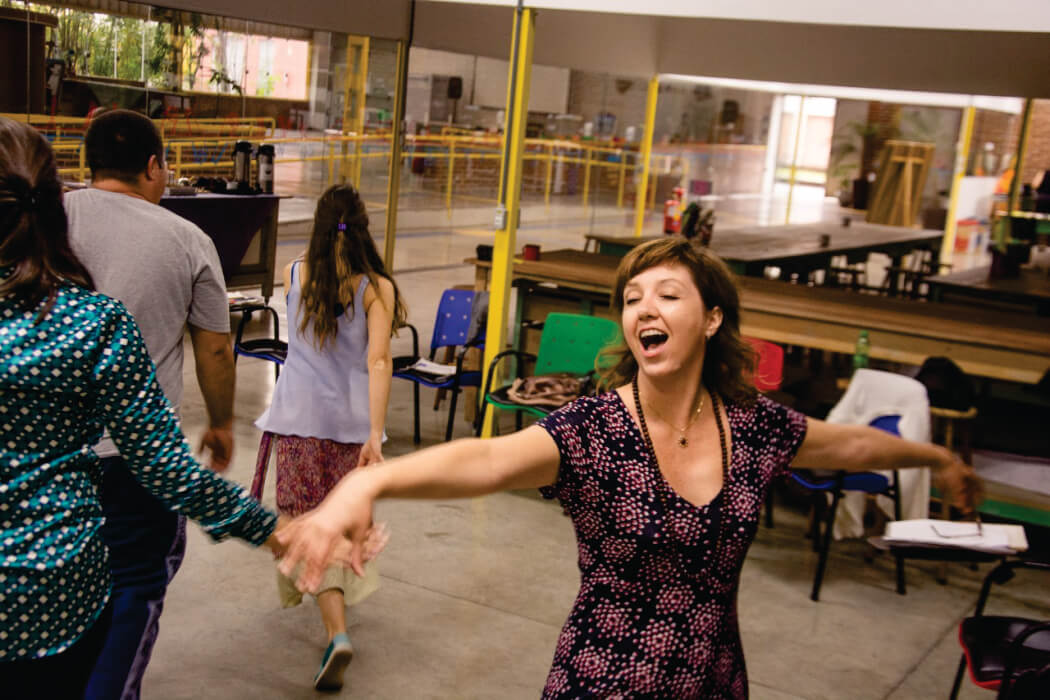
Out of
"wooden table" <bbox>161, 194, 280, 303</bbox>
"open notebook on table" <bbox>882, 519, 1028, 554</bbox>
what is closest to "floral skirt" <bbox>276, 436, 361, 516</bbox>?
"open notebook on table" <bbox>882, 519, 1028, 554</bbox>

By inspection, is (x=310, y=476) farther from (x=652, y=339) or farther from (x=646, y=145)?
(x=646, y=145)

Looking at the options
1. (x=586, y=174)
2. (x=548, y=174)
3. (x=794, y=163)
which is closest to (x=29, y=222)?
(x=548, y=174)

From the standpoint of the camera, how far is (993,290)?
9125mm

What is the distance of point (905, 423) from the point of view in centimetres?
500

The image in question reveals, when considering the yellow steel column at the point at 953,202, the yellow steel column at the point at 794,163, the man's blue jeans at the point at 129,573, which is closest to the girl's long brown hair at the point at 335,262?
the man's blue jeans at the point at 129,573

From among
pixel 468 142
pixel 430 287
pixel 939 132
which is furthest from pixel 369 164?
pixel 939 132

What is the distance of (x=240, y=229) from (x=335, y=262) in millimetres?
5162

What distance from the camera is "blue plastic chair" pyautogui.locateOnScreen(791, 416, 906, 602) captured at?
192 inches

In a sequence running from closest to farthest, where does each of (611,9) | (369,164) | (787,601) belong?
(787,601) < (611,9) < (369,164)

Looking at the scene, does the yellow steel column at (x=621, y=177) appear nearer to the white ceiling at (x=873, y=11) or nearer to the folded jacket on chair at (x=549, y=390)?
the white ceiling at (x=873, y=11)

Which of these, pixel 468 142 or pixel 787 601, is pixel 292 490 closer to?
pixel 787 601

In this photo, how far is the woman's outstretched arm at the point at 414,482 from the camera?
142cm

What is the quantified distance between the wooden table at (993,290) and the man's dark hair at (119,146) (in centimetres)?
767

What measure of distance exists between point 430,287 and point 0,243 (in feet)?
33.2
